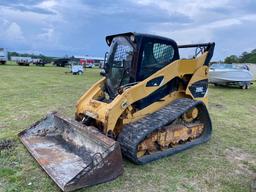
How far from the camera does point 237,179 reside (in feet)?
14.7

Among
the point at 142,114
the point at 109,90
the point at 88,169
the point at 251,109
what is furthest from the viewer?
the point at 251,109

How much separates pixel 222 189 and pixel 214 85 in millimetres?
14815

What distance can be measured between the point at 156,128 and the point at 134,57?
1.26 meters

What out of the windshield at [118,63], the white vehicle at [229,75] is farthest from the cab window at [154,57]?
the white vehicle at [229,75]

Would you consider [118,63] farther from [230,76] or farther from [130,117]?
[230,76]

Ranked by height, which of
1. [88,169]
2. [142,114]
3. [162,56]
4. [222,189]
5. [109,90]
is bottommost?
[222,189]

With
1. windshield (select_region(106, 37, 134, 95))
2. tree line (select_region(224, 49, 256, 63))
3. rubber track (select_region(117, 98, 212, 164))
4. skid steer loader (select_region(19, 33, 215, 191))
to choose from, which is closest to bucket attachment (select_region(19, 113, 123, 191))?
skid steer loader (select_region(19, 33, 215, 191))

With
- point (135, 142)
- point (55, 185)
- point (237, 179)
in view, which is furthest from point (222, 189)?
point (55, 185)

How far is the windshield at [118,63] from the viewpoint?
5.36 metres

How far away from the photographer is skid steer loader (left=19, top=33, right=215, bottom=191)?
4359mm

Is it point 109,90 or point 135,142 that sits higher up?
point 109,90

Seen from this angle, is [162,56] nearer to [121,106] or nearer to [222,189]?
[121,106]

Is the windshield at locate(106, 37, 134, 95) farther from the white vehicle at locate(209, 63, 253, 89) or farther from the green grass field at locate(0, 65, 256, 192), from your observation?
the white vehicle at locate(209, 63, 253, 89)

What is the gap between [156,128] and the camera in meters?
4.86
